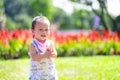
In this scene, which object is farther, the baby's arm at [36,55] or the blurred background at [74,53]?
the blurred background at [74,53]

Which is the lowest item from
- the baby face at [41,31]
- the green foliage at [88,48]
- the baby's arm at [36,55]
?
the green foliage at [88,48]

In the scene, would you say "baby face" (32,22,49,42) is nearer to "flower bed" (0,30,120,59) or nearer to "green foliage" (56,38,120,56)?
"flower bed" (0,30,120,59)

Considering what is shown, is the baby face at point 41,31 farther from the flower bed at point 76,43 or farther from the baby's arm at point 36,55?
the flower bed at point 76,43

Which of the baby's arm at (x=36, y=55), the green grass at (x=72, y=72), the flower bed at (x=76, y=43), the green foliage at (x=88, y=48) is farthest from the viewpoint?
the green foliage at (x=88, y=48)

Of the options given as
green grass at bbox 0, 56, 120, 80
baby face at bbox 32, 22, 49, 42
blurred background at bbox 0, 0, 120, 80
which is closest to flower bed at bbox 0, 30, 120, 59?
blurred background at bbox 0, 0, 120, 80

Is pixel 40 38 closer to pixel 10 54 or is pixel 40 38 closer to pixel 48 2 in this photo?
pixel 10 54

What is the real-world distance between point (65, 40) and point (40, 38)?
351 inches

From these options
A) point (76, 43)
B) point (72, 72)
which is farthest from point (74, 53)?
point (72, 72)

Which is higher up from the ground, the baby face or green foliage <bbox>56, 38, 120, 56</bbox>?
the baby face

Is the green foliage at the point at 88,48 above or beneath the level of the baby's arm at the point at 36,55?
beneath

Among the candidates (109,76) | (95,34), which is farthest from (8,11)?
(109,76)

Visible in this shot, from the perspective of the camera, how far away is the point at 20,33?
13.8 metres

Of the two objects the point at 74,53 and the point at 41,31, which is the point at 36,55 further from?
the point at 74,53

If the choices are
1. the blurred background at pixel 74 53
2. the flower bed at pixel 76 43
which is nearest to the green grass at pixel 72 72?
the blurred background at pixel 74 53
